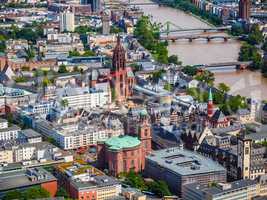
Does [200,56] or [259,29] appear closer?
[200,56]

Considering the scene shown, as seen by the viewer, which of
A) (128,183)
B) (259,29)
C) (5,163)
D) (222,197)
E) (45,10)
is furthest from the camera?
(45,10)

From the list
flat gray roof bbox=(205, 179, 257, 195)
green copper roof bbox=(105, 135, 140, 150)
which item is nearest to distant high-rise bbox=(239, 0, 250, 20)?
green copper roof bbox=(105, 135, 140, 150)

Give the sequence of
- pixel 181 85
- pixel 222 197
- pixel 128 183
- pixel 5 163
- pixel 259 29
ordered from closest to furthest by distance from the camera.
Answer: pixel 222 197
pixel 128 183
pixel 5 163
pixel 181 85
pixel 259 29

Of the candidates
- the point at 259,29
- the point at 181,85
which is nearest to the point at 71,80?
the point at 181,85

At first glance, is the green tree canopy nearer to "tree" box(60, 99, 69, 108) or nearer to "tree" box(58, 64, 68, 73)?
"tree" box(58, 64, 68, 73)

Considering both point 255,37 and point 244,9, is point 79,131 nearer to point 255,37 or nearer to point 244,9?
point 255,37

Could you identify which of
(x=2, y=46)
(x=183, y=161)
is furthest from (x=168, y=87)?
(x=2, y=46)

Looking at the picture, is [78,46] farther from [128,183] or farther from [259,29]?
[128,183]
